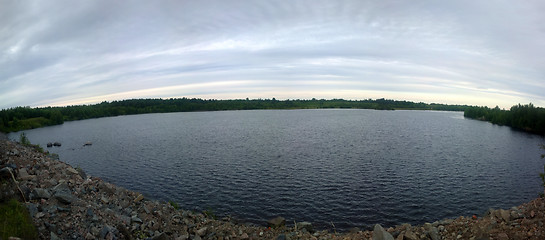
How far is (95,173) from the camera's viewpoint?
131 feet

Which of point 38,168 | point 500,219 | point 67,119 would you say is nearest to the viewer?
point 500,219

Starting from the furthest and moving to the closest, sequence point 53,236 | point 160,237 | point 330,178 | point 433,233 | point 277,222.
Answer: point 330,178
point 277,222
point 160,237
point 433,233
point 53,236

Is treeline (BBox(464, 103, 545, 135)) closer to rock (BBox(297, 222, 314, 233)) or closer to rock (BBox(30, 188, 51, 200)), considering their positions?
rock (BBox(297, 222, 314, 233))

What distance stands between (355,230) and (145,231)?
15335 mm

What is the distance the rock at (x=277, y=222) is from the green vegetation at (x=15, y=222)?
1558 cm

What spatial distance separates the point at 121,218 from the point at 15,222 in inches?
221

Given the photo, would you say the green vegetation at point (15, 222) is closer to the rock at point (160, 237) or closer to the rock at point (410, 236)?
the rock at point (160, 237)

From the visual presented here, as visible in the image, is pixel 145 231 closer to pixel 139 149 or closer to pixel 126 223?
pixel 126 223

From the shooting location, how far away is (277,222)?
22125mm

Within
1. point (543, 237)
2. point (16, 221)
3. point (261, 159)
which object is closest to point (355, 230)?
point (543, 237)

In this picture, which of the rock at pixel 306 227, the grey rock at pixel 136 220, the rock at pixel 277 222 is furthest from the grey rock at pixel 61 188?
the rock at pixel 306 227

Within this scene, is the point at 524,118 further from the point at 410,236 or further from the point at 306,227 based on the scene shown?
the point at 410,236

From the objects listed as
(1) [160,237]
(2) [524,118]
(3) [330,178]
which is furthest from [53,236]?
Result: (2) [524,118]

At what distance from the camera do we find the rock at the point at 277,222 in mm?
21875
